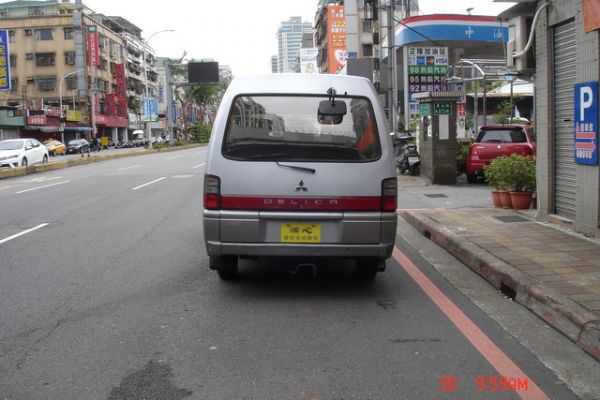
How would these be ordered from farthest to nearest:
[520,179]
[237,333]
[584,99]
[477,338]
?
[520,179]
[584,99]
[237,333]
[477,338]

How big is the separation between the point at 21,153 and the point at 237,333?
2494 cm

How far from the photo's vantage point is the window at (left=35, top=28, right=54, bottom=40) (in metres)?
66.8

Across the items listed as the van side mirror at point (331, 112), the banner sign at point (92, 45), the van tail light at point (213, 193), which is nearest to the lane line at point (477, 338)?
the van side mirror at point (331, 112)

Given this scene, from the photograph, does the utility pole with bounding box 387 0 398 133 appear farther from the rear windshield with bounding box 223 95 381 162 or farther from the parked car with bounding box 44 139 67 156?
the parked car with bounding box 44 139 67 156

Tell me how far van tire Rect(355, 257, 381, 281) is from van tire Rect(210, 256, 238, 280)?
1.21m

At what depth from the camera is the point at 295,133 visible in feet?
18.0

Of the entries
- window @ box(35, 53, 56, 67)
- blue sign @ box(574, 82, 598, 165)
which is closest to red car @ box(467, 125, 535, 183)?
blue sign @ box(574, 82, 598, 165)

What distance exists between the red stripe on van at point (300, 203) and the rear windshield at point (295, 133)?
35 centimetres

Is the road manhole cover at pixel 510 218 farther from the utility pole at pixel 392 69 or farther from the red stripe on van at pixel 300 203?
the utility pole at pixel 392 69

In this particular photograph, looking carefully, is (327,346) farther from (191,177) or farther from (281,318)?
(191,177)

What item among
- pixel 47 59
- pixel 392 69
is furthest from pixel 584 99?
pixel 47 59

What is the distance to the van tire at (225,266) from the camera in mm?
5914

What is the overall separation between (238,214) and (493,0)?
5.58 meters

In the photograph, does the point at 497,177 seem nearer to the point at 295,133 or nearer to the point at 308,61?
the point at 295,133
